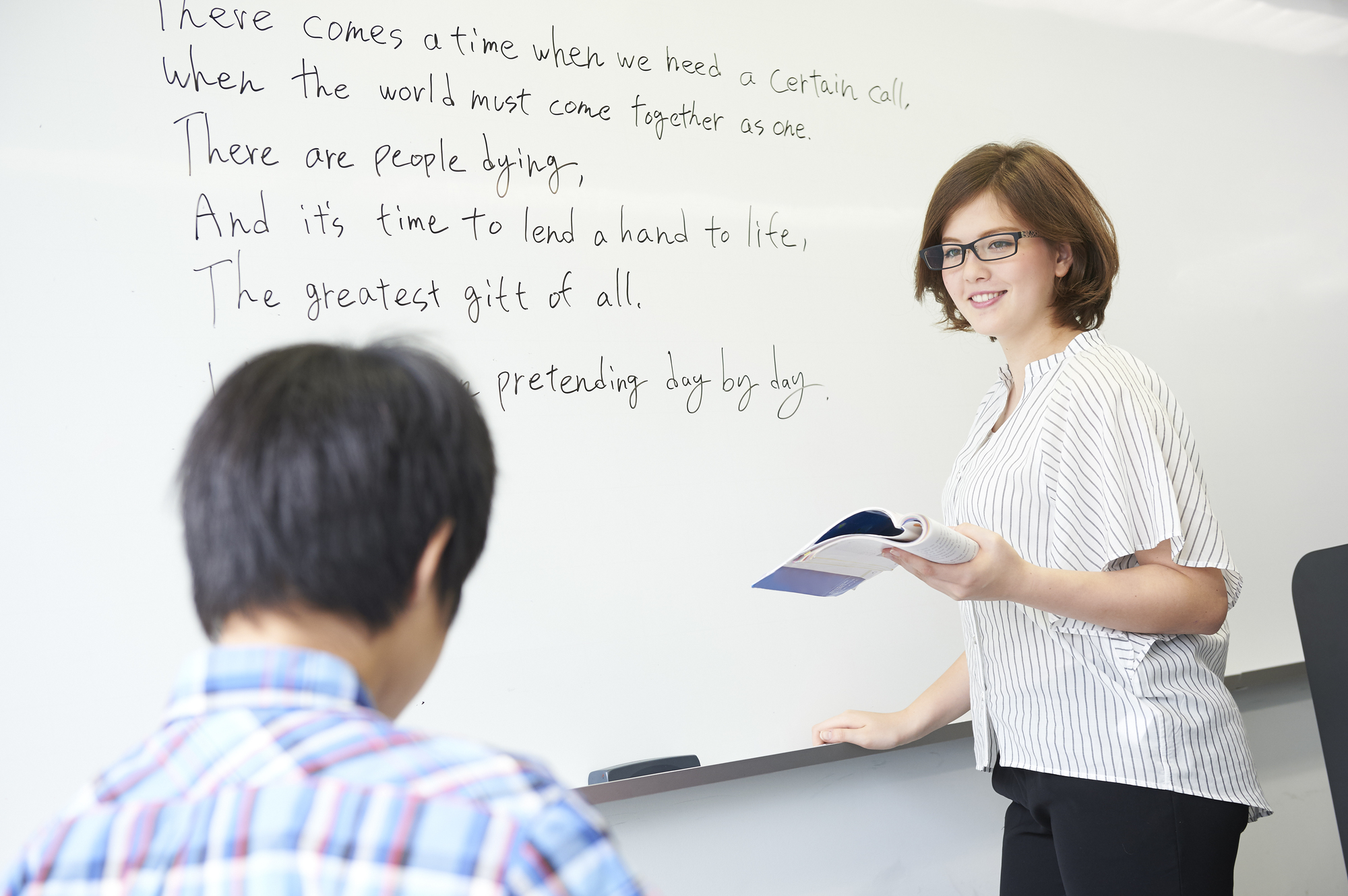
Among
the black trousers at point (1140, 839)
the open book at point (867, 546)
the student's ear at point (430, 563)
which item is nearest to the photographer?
the student's ear at point (430, 563)

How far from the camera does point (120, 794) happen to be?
440 mm

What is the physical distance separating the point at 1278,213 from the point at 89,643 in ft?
7.24

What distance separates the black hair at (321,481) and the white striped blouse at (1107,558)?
Result: 2.61ft

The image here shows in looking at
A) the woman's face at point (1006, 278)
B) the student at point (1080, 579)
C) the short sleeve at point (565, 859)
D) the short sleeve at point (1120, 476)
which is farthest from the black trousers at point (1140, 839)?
the short sleeve at point (565, 859)

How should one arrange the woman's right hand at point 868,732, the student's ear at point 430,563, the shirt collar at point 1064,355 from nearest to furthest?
the student's ear at point 430,563 < the shirt collar at point 1064,355 < the woman's right hand at point 868,732

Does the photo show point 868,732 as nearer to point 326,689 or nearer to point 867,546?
point 867,546

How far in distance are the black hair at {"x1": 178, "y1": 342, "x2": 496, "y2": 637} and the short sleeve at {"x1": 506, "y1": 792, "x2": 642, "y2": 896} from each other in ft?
0.52

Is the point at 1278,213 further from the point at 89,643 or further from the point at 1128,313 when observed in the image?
the point at 89,643

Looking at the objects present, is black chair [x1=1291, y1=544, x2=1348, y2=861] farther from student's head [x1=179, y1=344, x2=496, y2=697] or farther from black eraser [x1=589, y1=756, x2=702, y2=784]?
student's head [x1=179, y1=344, x2=496, y2=697]

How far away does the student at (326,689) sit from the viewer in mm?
406

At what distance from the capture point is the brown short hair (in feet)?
3.79

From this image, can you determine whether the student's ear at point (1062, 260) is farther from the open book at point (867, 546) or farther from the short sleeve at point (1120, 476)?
the open book at point (867, 546)

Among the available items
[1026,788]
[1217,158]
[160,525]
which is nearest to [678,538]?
[1026,788]

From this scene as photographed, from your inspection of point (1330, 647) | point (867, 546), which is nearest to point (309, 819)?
point (867, 546)
